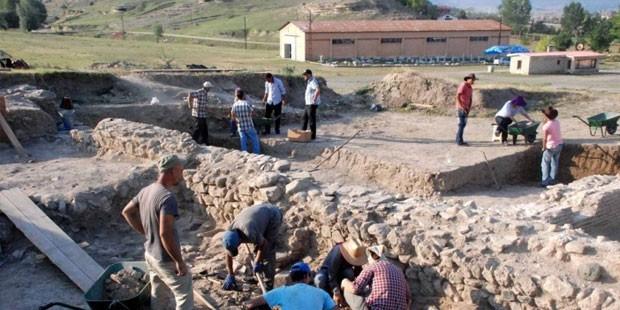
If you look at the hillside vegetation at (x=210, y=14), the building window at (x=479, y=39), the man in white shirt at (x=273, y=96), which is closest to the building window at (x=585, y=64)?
the building window at (x=479, y=39)

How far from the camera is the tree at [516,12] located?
333ft

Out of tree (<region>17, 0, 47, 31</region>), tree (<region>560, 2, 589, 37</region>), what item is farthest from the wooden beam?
tree (<region>560, 2, 589, 37</region>)

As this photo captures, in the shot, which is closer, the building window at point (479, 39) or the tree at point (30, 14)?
the building window at point (479, 39)

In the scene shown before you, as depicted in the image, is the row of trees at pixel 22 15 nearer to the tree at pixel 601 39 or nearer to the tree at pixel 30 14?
the tree at pixel 30 14

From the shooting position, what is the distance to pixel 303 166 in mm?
13617

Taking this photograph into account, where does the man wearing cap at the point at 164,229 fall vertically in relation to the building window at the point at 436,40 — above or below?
below

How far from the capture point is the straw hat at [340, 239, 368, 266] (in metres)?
5.95

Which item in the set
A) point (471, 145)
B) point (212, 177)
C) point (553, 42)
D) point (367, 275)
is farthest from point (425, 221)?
point (553, 42)

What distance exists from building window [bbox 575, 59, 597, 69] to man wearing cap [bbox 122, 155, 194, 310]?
3812 centimetres

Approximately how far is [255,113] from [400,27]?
3536 centimetres

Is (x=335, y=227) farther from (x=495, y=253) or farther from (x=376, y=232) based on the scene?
(x=495, y=253)

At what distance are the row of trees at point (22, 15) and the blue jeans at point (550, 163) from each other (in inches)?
2551

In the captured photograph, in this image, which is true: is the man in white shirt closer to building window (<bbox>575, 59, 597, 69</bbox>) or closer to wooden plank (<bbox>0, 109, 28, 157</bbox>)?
wooden plank (<bbox>0, 109, 28, 157</bbox>)

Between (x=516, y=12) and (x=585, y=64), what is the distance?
72.0 m
